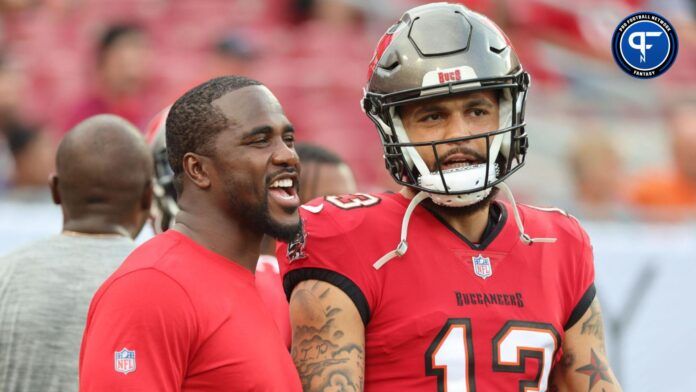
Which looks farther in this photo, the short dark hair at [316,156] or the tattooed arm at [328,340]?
the short dark hair at [316,156]

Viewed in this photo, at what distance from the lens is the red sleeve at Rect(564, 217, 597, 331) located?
2693 millimetres

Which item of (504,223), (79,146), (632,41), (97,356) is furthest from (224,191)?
(632,41)

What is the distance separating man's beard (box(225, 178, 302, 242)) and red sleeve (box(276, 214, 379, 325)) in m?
0.10

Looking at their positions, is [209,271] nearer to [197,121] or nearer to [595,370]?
[197,121]

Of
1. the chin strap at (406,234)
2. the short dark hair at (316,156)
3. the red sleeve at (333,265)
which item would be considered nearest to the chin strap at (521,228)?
the chin strap at (406,234)

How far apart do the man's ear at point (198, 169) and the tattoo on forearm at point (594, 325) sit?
1.00m

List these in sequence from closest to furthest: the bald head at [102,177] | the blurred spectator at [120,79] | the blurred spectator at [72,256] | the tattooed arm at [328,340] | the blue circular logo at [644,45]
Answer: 1. the tattooed arm at [328,340]
2. the blurred spectator at [72,256]
3. the bald head at [102,177]
4. the blue circular logo at [644,45]
5. the blurred spectator at [120,79]

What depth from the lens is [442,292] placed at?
256cm

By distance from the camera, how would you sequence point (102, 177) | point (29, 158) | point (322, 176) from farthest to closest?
point (29, 158), point (322, 176), point (102, 177)

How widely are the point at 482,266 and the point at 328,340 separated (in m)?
0.43

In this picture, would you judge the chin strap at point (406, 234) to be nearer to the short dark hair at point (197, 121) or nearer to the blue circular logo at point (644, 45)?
the short dark hair at point (197, 121)

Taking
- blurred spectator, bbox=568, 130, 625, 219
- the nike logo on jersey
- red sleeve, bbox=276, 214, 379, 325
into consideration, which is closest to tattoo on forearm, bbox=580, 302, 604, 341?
red sleeve, bbox=276, 214, 379, 325

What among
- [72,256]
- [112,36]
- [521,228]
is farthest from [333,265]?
[112,36]

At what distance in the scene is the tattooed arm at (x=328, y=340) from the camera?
247cm
